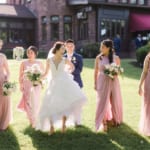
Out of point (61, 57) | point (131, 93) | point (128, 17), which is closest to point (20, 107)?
point (61, 57)

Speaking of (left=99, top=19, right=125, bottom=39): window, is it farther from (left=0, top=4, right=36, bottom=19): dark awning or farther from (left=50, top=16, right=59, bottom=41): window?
(left=0, top=4, right=36, bottom=19): dark awning

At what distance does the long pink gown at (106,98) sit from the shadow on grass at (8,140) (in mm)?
1825

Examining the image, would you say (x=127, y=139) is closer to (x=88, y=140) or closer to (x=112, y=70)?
(x=88, y=140)

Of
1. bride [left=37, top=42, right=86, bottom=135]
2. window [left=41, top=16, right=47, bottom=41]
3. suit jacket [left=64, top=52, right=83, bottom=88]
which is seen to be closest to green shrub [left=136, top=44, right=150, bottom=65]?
suit jacket [left=64, top=52, right=83, bottom=88]

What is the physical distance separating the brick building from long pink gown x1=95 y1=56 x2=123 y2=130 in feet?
91.9

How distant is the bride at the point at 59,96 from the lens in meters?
9.79

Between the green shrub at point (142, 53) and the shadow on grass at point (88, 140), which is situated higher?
the green shrub at point (142, 53)

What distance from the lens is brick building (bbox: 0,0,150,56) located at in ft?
128

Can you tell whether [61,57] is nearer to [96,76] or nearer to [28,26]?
[96,76]

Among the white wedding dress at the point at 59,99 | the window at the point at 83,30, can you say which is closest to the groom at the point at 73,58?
the white wedding dress at the point at 59,99

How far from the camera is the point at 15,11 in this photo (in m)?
45.4

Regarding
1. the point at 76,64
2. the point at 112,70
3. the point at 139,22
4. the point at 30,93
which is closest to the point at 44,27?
the point at 139,22

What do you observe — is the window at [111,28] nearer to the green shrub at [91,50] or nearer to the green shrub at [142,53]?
the green shrub at [91,50]

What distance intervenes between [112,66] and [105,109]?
0.96 meters
